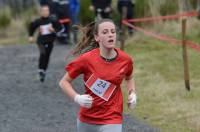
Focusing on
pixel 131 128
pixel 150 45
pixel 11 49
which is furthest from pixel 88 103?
pixel 11 49

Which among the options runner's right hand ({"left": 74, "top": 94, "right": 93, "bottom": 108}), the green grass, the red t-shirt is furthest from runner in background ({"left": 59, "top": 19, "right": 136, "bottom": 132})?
the green grass

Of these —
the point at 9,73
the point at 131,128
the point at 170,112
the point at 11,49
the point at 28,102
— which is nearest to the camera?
the point at 131,128

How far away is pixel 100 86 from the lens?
5.81 metres

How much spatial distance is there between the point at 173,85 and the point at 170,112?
7.15 ft

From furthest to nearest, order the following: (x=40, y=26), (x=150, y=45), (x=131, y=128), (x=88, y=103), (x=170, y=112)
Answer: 1. (x=150, y=45)
2. (x=40, y=26)
3. (x=170, y=112)
4. (x=131, y=128)
5. (x=88, y=103)

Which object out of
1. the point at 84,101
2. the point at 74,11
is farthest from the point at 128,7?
the point at 84,101

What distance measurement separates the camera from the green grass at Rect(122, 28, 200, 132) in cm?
922

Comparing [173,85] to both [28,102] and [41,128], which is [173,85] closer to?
[28,102]

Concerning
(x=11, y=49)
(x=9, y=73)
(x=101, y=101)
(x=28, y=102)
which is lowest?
(x=11, y=49)

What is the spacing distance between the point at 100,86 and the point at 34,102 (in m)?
4.87

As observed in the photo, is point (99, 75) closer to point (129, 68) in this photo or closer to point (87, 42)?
point (129, 68)

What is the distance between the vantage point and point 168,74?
521 inches

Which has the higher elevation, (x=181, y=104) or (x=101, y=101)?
(x=101, y=101)

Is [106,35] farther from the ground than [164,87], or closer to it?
farther from the ground
